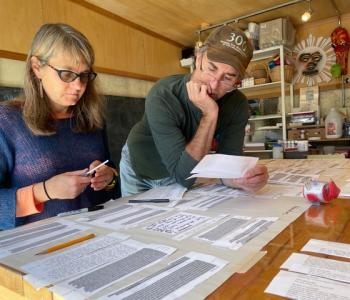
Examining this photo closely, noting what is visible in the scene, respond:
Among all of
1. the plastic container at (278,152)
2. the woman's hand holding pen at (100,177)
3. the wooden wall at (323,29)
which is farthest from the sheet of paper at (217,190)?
the wooden wall at (323,29)

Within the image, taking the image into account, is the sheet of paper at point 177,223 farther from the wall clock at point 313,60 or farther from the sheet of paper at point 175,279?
the wall clock at point 313,60

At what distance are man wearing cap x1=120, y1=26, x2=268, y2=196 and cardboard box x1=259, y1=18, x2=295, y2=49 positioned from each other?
6.20 ft

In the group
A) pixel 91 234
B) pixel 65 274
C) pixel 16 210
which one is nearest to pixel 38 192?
pixel 16 210

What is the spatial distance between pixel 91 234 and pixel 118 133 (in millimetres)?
2255

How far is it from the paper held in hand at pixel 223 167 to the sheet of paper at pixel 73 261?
36 cm

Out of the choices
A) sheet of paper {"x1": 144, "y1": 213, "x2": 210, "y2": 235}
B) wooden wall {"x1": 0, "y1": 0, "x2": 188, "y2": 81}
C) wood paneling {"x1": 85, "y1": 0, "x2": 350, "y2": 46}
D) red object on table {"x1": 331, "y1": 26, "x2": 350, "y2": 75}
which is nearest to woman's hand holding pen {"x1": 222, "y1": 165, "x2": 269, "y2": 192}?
sheet of paper {"x1": 144, "y1": 213, "x2": 210, "y2": 235}

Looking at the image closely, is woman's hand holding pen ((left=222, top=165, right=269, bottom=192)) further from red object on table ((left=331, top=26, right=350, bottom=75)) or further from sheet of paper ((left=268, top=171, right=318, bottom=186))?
red object on table ((left=331, top=26, right=350, bottom=75))

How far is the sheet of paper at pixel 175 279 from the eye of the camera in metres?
0.38

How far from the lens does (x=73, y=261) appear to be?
0.49m

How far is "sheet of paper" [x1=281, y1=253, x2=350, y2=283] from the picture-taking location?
0.41 m

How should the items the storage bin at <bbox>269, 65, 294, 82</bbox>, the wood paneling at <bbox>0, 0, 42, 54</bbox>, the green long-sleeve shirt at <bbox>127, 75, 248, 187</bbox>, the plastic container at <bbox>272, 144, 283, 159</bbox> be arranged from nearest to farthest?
the green long-sleeve shirt at <bbox>127, 75, 248, 187</bbox>
the wood paneling at <bbox>0, 0, 42, 54</bbox>
the plastic container at <bbox>272, 144, 283, 159</bbox>
the storage bin at <bbox>269, 65, 294, 82</bbox>

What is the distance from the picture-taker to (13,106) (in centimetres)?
100

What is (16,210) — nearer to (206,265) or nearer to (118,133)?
(206,265)

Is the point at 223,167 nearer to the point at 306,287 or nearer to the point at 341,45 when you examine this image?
the point at 306,287
